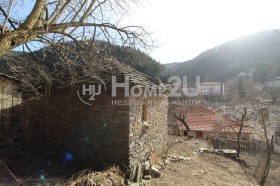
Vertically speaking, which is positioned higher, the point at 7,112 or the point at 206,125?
the point at 7,112

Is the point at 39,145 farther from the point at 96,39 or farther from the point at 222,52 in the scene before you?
the point at 222,52

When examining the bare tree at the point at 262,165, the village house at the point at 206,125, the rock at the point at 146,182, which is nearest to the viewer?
the rock at the point at 146,182

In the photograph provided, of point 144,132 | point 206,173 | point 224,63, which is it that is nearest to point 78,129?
point 144,132

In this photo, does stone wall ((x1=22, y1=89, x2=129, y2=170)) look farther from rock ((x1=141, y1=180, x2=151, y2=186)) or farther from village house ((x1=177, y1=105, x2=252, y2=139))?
village house ((x1=177, y1=105, x2=252, y2=139))

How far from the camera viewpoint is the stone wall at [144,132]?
21.0 ft

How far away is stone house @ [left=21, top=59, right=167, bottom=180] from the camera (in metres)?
6.32

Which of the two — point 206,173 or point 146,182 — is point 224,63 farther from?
point 146,182

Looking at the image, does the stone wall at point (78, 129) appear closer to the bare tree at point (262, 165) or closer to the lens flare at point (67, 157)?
the lens flare at point (67, 157)

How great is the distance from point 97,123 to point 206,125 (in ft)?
58.2

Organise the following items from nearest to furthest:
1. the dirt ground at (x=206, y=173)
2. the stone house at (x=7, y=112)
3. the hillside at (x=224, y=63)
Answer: the dirt ground at (x=206, y=173) < the stone house at (x=7, y=112) < the hillside at (x=224, y=63)

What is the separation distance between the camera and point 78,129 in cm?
702

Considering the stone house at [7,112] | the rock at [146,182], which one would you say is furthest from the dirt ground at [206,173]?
the stone house at [7,112]

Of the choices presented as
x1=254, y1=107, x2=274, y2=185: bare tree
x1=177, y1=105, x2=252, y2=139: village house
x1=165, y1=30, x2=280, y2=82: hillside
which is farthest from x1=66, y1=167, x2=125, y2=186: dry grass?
x1=165, y1=30, x2=280, y2=82: hillside

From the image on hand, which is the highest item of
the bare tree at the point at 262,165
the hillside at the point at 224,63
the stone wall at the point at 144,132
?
the hillside at the point at 224,63
